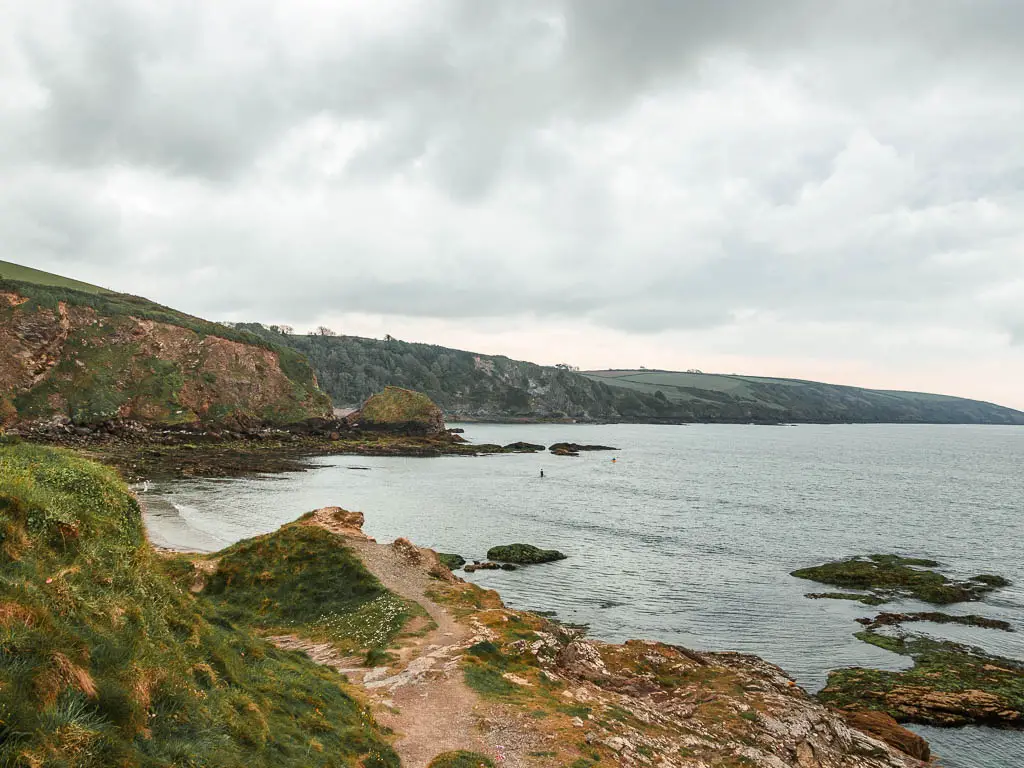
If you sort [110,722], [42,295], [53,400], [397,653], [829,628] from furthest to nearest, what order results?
[42,295]
[53,400]
[829,628]
[397,653]
[110,722]

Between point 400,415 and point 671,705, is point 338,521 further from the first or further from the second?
point 400,415

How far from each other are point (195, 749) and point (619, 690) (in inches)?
593

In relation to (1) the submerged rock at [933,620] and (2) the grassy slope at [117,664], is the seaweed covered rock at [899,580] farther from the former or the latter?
(2) the grassy slope at [117,664]

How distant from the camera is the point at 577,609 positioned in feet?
110

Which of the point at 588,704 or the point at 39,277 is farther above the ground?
the point at 39,277

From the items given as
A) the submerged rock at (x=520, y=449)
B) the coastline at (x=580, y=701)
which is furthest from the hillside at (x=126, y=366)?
the coastline at (x=580, y=701)

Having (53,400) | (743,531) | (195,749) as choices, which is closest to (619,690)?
A: (195,749)

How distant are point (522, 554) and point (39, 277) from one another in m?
138

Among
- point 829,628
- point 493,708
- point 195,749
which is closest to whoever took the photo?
point 195,749

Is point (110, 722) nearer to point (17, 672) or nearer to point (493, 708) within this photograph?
point (17, 672)

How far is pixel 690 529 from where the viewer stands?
188 ft

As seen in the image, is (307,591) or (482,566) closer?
(307,591)

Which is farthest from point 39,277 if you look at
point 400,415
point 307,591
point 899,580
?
point 899,580

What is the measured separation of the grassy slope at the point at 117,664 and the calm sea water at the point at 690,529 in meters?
20.0
